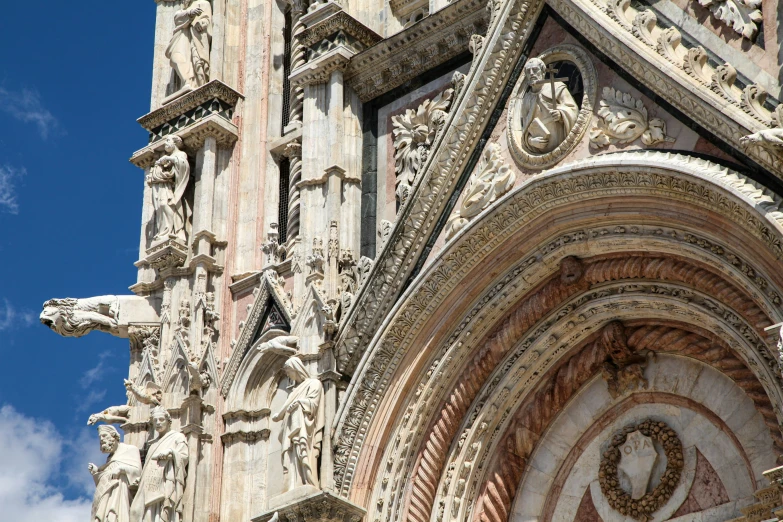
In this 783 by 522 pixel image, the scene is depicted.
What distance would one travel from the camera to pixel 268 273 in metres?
16.4

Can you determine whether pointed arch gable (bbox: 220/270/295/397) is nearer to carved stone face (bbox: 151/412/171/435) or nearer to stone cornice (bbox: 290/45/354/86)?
carved stone face (bbox: 151/412/171/435)

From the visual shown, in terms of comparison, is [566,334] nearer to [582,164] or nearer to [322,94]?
[582,164]

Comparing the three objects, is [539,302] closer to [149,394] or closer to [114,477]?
[149,394]

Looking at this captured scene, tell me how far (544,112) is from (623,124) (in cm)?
103

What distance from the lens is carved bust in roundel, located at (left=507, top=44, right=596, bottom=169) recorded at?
14.0 m

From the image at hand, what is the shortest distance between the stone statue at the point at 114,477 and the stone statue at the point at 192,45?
4529 mm

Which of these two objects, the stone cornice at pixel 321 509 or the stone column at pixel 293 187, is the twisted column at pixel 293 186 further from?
the stone cornice at pixel 321 509

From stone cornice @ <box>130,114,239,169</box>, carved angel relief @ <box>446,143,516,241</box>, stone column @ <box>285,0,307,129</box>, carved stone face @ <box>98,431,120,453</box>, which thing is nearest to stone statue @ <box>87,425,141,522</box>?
Result: carved stone face @ <box>98,431,120,453</box>

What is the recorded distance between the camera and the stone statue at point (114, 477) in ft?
51.6

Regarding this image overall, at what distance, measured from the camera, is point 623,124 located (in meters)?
13.5

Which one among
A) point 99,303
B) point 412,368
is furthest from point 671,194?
point 99,303

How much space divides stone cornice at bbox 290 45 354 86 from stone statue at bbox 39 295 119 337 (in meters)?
3.27

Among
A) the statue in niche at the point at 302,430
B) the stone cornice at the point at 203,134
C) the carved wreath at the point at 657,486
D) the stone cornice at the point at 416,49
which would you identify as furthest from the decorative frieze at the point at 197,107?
the carved wreath at the point at 657,486

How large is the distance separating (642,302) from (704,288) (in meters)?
0.79
